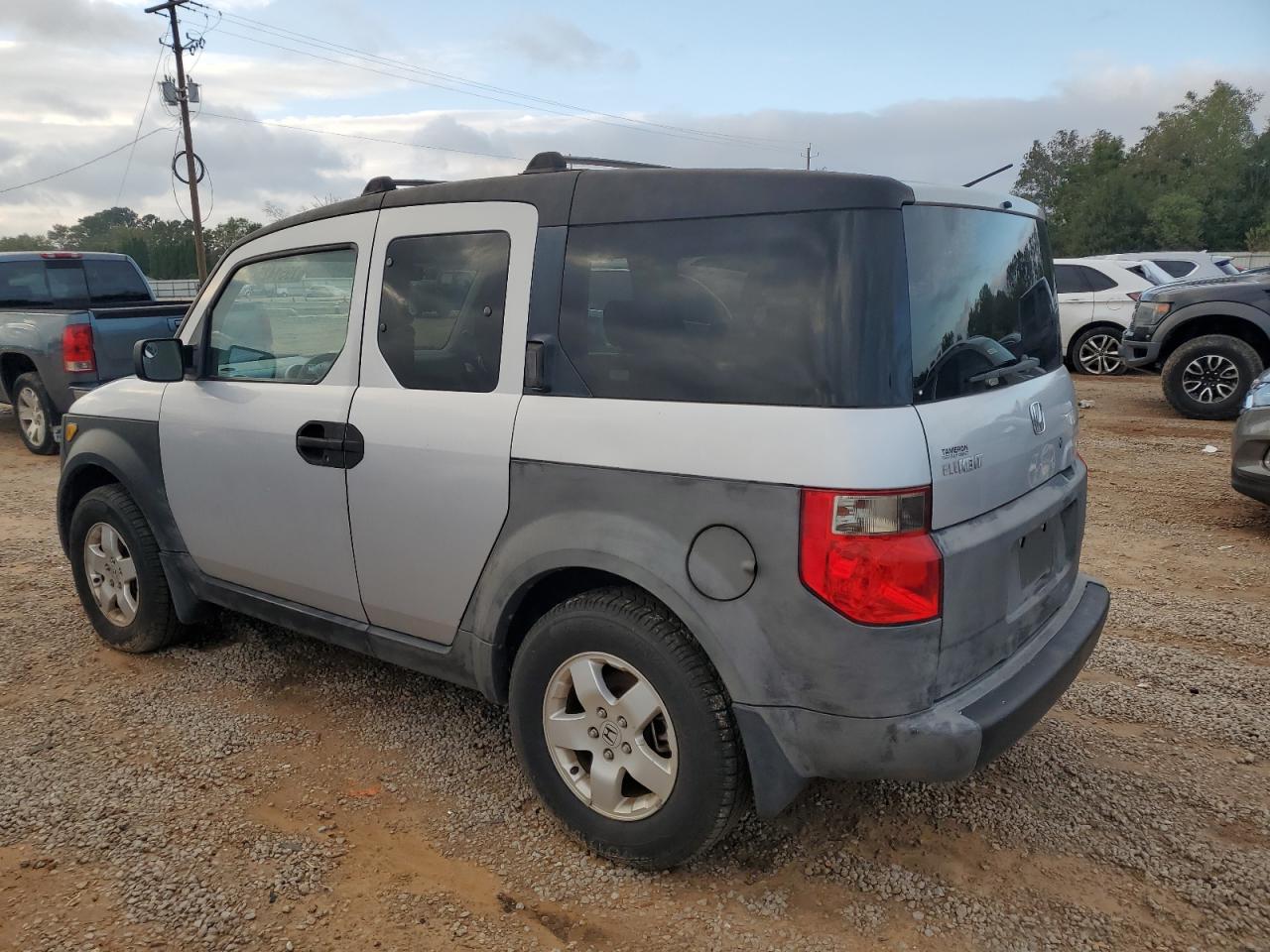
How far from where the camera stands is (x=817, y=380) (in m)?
2.23

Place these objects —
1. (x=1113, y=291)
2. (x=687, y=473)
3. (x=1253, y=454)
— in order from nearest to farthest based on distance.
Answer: (x=687, y=473), (x=1253, y=454), (x=1113, y=291)

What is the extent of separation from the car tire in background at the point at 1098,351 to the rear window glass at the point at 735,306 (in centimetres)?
1252

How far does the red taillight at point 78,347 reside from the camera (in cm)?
863

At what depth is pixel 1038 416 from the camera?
2729mm

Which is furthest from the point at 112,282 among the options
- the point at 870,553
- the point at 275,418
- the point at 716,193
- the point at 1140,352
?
the point at 1140,352

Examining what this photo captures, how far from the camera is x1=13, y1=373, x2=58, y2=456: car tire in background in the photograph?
923 centimetres

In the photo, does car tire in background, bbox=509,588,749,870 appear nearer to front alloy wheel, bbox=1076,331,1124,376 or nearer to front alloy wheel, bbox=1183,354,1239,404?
front alloy wheel, bbox=1183,354,1239,404

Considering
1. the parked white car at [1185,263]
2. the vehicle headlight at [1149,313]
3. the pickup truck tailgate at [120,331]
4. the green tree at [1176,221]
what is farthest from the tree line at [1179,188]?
the pickup truck tailgate at [120,331]

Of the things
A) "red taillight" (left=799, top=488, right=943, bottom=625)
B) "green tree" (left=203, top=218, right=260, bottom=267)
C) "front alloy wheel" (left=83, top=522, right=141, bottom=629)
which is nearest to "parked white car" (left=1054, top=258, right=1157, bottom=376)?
"red taillight" (left=799, top=488, right=943, bottom=625)

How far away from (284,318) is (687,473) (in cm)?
200

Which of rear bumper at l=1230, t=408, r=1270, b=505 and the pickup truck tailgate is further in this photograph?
the pickup truck tailgate

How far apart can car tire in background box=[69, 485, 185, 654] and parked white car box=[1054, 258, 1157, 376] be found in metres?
12.0

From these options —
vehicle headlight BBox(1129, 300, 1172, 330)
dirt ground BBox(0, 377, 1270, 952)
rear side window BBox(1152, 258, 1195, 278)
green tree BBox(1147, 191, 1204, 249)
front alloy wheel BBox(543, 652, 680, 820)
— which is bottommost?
dirt ground BBox(0, 377, 1270, 952)

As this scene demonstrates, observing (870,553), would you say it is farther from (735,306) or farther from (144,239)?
(144,239)
